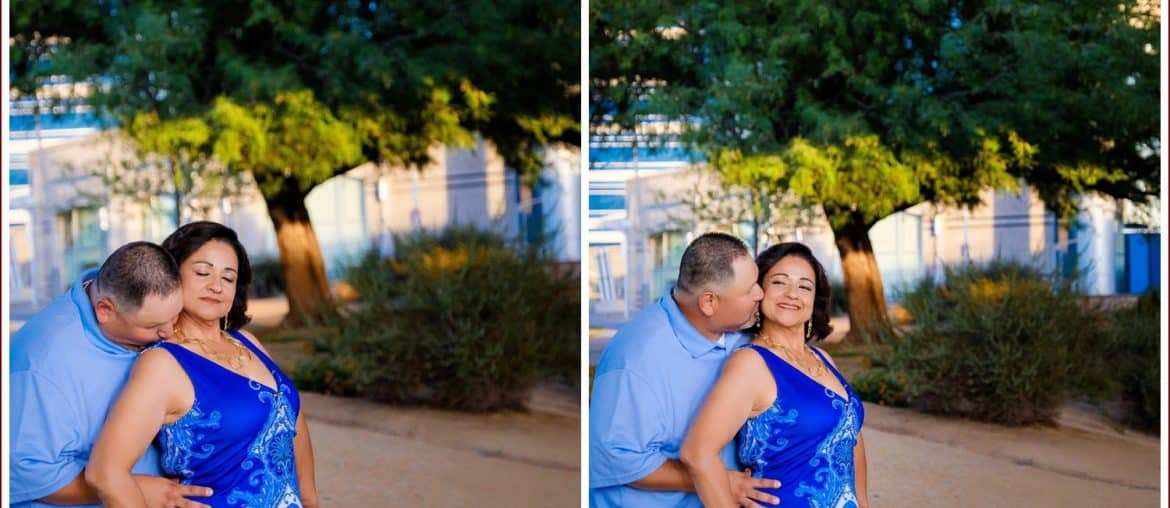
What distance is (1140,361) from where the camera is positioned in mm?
4227

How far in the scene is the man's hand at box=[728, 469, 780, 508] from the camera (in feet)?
10.2

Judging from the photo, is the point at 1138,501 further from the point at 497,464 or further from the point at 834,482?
the point at 497,464

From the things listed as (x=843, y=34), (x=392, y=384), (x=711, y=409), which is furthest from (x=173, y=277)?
(x=843, y=34)

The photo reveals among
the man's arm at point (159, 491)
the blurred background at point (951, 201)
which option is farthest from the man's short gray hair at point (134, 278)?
the blurred background at point (951, 201)

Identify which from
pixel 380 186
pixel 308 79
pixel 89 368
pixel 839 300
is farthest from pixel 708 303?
pixel 308 79

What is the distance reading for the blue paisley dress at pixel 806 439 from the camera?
120 inches

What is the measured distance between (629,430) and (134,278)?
1.24 meters

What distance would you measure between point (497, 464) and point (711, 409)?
1712mm

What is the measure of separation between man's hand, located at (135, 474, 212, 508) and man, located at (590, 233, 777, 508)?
1.08 meters

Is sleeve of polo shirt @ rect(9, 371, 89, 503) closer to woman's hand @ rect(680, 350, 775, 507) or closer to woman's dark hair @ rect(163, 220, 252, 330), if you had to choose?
woman's dark hair @ rect(163, 220, 252, 330)

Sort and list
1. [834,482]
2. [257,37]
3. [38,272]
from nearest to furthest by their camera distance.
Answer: [834,482] → [38,272] → [257,37]

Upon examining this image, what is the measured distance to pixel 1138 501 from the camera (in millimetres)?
4234

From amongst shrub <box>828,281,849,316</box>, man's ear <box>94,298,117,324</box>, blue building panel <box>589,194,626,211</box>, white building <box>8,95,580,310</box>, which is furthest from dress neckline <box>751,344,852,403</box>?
white building <box>8,95,580,310</box>

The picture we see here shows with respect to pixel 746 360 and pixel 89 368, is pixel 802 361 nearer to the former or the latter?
pixel 746 360
